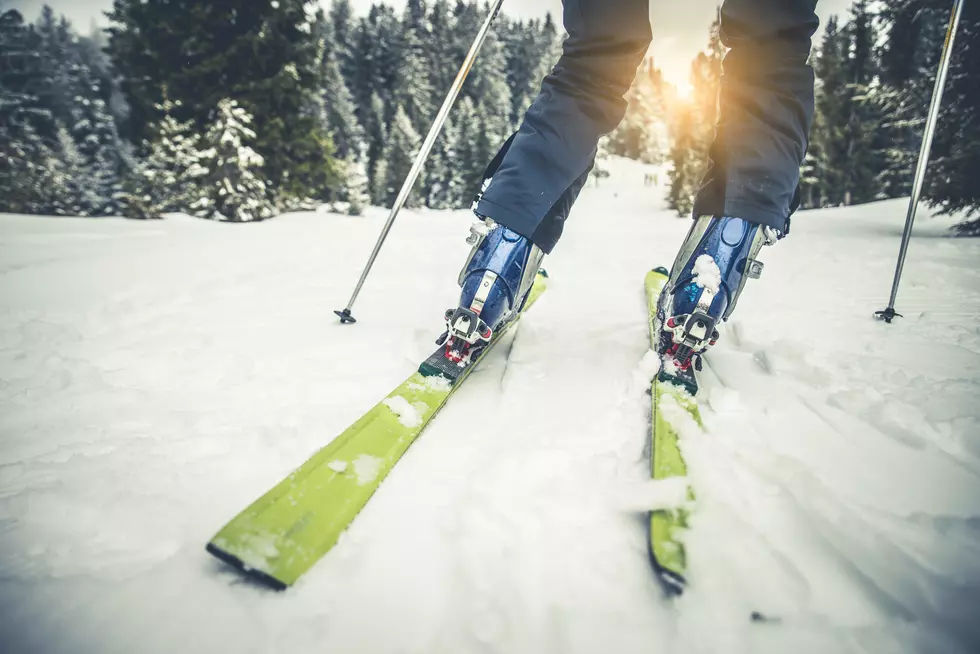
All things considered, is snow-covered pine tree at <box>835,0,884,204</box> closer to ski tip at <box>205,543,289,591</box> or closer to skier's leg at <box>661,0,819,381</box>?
skier's leg at <box>661,0,819,381</box>

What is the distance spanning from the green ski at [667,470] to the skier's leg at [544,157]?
1.85 feet

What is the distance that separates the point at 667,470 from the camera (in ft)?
3.05

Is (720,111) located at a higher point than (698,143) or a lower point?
lower

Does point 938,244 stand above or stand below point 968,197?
below

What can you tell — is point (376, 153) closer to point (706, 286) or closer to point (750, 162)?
point (750, 162)

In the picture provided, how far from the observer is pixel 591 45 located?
1.35 metres

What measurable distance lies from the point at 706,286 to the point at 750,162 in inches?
16.4

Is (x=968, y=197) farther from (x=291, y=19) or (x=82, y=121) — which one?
(x=82, y=121)

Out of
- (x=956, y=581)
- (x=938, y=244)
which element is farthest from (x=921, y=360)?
(x=938, y=244)

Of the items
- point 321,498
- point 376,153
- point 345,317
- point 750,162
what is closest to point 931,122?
point 750,162

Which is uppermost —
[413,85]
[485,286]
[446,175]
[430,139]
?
[413,85]

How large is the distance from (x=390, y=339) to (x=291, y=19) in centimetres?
922

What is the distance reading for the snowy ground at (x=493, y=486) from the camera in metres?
0.65

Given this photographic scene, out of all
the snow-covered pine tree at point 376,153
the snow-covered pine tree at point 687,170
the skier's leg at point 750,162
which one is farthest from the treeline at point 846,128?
the snow-covered pine tree at point 376,153
